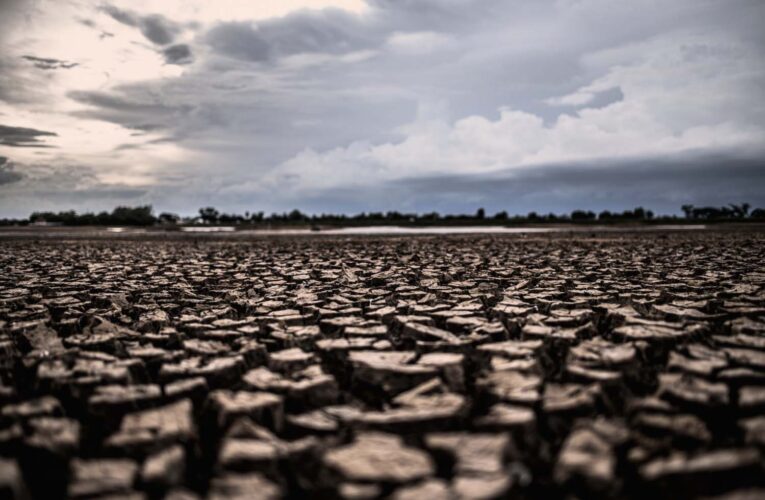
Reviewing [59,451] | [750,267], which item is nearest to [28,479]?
[59,451]

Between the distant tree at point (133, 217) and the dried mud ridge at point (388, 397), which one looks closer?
the dried mud ridge at point (388, 397)

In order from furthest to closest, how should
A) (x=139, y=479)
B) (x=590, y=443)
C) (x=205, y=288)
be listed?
(x=205, y=288), (x=590, y=443), (x=139, y=479)

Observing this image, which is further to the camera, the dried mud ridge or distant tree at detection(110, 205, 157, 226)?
distant tree at detection(110, 205, 157, 226)

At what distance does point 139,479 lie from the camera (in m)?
1.18

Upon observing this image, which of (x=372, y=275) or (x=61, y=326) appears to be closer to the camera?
(x=61, y=326)

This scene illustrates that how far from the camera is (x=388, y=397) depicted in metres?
1.73

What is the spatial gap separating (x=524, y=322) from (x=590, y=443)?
139 centimetres

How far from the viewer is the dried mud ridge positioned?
3.88ft

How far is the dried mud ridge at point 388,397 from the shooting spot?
3.88ft

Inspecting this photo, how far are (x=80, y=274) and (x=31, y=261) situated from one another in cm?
238

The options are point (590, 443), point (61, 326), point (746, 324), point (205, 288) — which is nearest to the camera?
point (590, 443)

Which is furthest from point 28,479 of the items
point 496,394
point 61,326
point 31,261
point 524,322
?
point 31,261

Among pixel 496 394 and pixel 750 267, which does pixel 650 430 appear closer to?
pixel 496 394

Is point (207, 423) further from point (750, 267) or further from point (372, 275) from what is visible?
point (750, 267)
